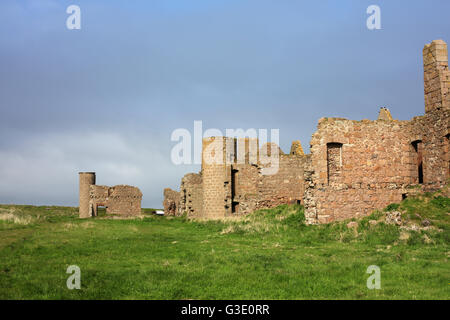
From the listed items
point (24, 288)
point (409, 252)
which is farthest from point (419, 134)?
point (24, 288)

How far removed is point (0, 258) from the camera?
12.7 m

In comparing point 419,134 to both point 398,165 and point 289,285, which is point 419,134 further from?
point 289,285

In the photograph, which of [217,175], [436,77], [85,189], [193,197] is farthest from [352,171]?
[85,189]

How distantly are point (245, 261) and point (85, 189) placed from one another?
2986cm

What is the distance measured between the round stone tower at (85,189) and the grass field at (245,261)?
19.3m

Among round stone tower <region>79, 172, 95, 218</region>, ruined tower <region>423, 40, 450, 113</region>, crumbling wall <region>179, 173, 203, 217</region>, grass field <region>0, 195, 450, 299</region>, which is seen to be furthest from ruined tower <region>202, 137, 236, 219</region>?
round stone tower <region>79, 172, 95, 218</region>

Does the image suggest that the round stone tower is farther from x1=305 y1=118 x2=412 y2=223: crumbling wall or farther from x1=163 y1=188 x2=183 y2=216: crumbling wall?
x1=305 y1=118 x2=412 y2=223: crumbling wall

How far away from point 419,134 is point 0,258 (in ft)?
58.1

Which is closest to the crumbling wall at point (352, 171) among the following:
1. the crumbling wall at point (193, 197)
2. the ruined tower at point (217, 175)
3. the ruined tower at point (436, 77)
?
the ruined tower at point (436, 77)

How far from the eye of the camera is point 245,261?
11891 mm

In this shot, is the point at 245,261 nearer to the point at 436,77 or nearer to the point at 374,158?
the point at 374,158

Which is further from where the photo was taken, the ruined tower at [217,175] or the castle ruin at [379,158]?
the ruined tower at [217,175]

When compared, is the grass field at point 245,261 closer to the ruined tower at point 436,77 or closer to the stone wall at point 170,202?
the ruined tower at point 436,77

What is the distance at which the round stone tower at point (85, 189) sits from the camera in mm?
38469
